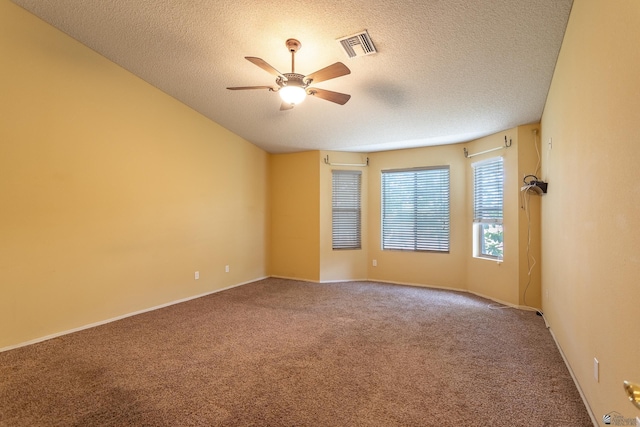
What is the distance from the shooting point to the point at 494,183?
454 cm

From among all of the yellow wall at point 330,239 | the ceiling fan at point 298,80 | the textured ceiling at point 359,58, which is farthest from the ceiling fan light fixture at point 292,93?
the yellow wall at point 330,239

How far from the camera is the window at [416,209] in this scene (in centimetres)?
520

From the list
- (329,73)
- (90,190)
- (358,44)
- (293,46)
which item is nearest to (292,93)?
(329,73)

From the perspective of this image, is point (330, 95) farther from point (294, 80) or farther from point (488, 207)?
point (488, 207)

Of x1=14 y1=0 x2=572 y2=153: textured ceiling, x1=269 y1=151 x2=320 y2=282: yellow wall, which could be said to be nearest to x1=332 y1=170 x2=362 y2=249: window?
x1=269 y1=151 x2=320 y2=282: yellow wall

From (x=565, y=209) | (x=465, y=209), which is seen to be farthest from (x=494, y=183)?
(x=565, y=209)

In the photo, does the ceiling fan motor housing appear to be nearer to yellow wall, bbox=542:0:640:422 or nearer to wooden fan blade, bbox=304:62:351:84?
wooden fan blade, bbox=304:62:351:84

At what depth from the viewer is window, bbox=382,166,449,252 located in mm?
5203

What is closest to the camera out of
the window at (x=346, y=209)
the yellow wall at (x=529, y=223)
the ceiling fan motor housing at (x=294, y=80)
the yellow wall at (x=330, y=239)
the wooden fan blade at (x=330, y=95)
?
the ceiling fan motor housing at (x=294, y=80)

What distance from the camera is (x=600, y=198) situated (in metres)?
1.63

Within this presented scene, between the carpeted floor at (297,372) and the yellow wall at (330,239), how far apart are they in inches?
75.2

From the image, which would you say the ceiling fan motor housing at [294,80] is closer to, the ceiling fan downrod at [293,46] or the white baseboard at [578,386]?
the ceiling fan downrod at [293,46]

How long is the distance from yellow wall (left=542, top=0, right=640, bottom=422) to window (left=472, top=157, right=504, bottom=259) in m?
1.81

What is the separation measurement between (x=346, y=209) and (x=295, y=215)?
1016 mm
